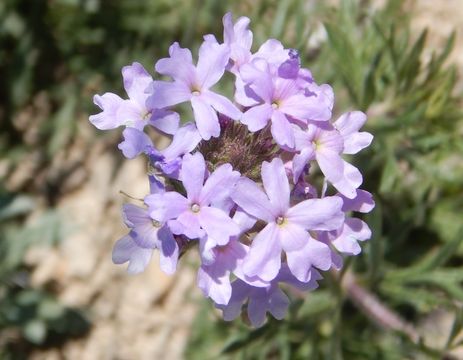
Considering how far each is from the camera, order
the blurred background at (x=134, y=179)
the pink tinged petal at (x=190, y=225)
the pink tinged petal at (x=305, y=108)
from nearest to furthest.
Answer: the pink tinged petal at (x=190, y=225), the pink tinged petal at (x=305, y=108), the blurred background at (x=134, y=179)

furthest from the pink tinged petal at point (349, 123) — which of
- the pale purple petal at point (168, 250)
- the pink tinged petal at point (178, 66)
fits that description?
the pale purple petal at point (168, 250)

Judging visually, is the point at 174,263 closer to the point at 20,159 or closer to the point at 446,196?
the point at 446,196

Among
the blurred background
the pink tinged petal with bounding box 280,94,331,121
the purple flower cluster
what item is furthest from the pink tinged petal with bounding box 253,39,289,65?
the blurred background

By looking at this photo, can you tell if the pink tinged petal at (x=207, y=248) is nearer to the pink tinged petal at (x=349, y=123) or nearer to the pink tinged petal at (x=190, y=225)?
the pink tinged petal at (x=190, y=225)

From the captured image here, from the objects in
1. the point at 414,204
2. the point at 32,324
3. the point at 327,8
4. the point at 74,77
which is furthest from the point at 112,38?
the point at 414,204

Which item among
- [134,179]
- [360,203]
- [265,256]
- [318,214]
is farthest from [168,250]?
[134,179]

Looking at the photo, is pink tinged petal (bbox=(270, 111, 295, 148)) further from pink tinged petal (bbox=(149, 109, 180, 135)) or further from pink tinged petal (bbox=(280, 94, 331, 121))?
pink tinged petal (bbox=(149, 109, 180, 135))
